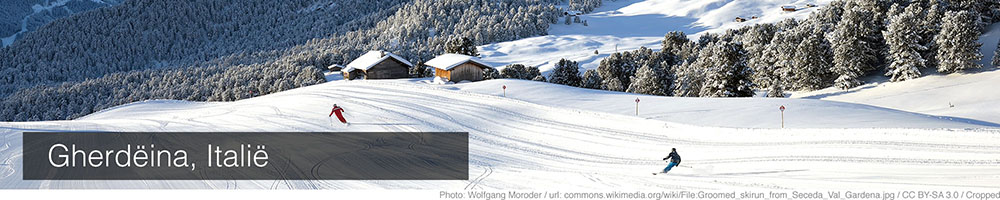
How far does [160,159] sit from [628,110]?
19726 millimetres

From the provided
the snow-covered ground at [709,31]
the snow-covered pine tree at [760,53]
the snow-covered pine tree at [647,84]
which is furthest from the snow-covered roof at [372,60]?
the snow-covered ground at [709,31]

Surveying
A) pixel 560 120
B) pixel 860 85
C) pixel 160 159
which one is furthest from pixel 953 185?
pixel 860 85

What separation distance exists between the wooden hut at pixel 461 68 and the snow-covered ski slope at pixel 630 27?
49.9 m

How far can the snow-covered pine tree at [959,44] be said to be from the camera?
42.3m

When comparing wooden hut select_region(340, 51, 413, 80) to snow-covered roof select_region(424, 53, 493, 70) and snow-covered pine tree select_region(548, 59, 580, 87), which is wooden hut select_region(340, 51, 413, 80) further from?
snow-covered pine tree select_region(548, 59, 580, 87)

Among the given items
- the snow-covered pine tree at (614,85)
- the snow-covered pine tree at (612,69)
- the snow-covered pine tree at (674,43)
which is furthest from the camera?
the snow-covered pine tree at (674,43)

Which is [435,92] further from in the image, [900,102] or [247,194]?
[900,102]

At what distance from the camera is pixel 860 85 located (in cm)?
4741

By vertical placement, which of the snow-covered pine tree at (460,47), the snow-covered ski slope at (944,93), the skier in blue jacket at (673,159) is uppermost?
the snow-covered pine tree at (460,47)

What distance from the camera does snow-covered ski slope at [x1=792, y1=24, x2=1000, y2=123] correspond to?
107 ft

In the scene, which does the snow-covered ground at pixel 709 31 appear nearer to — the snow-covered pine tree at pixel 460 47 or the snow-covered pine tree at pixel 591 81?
the snow-covered pine tree at pixel 591 81

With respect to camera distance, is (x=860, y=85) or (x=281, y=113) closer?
(x=281, y=113)

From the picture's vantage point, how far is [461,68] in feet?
167

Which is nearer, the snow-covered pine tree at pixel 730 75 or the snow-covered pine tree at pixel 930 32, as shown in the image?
the snow-covered pine tree at pixel 730 75
